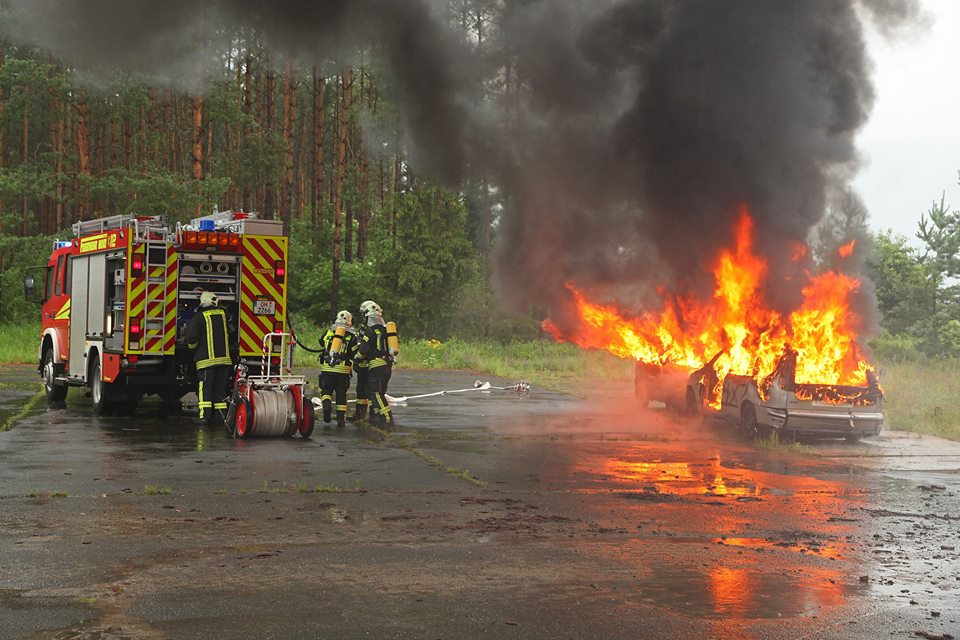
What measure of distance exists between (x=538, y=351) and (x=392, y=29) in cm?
2222

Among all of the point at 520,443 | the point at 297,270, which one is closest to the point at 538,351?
the point at 297,270

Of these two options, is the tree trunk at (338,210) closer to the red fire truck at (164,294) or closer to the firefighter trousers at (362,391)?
the red fire truck at (164,294)

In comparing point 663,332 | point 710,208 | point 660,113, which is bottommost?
point 663,332

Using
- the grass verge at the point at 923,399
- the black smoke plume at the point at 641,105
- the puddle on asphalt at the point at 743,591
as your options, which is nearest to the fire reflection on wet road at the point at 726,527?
the puddle on asphalt at the point at 743,591

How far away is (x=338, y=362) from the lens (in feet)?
51.8

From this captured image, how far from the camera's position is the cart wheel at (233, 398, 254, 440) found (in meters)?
14.3

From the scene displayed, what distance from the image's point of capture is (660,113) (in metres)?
20.8

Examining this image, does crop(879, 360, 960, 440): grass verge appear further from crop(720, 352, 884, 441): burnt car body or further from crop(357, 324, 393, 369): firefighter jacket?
crop(357, 324, 393, 369): firefighter jacket

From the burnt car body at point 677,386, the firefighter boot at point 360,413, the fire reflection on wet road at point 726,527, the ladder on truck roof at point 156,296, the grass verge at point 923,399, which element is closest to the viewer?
the fire reflection on wet road at point 726,527

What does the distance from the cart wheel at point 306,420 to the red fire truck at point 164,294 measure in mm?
2109

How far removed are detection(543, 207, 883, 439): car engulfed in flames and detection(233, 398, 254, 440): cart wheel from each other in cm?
677

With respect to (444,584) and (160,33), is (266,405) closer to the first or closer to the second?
(160,33)

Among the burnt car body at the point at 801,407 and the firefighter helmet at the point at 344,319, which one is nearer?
the burnt car body at the point at 801,407

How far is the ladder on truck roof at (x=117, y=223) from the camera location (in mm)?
17016
